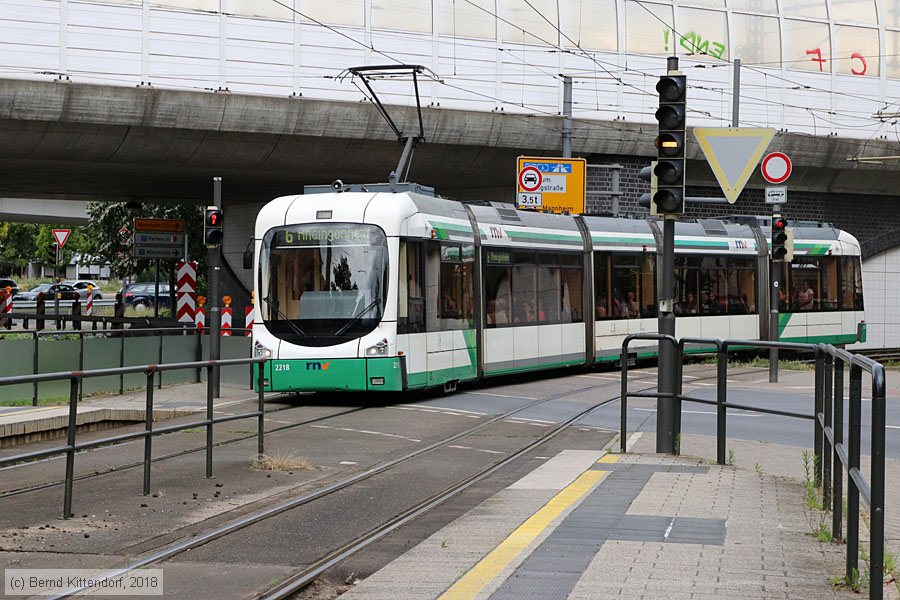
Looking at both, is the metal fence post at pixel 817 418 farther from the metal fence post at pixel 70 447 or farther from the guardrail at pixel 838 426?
the metal fence post at pixel 70 447

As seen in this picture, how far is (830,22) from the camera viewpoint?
38906 mm

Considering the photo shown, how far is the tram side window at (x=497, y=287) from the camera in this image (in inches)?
851

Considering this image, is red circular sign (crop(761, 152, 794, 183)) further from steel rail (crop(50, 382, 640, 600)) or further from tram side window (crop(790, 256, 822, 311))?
steel rail (crop(50, 382, 640, 600))

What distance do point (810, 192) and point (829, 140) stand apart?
298 centimetres

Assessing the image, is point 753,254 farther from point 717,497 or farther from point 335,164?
point 717,497

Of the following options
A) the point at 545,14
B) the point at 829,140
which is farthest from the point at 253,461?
the point at 829,140

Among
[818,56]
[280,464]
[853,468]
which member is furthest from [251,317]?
[818,56]

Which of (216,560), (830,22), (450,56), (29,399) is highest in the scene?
(830,22)

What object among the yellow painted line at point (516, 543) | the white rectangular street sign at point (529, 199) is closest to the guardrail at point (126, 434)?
the yellow painted line at point (516, 543)

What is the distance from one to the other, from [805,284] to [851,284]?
1.93 meters

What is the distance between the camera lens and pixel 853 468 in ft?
21.1

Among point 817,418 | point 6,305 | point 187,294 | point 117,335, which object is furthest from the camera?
point 6,305

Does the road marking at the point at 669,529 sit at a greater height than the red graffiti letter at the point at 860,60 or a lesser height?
lesser

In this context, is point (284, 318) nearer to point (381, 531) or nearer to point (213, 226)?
point (213, 226)
